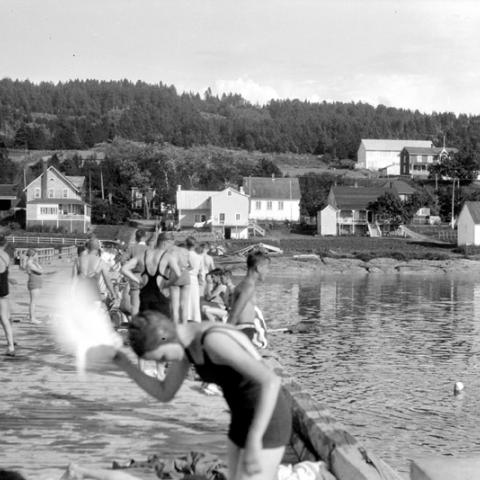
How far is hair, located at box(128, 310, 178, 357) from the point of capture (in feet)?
14.6

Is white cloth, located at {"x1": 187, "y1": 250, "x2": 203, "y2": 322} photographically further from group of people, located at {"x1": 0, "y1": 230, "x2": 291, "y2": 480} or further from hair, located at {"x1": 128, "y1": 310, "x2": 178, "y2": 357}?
hair, located at {"x1": 128, "y1": 310, "x2": 178, "y2": 357}

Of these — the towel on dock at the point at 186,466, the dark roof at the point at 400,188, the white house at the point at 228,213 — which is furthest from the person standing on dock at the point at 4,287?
the dark roof at the point at 400,188

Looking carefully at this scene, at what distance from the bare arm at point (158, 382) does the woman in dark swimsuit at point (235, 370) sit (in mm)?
214

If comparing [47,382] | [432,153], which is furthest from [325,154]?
[47,382]

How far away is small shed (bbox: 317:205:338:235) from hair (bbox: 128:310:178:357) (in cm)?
8550

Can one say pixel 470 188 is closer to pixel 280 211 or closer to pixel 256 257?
pixel 280 211

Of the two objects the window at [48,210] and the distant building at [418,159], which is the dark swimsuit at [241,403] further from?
the distant building at [418,159]

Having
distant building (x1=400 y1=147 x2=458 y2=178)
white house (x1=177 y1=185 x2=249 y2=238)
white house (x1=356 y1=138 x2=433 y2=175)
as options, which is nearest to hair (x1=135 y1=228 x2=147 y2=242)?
white house (x1=177 y1=185 x2=249 y2=238)

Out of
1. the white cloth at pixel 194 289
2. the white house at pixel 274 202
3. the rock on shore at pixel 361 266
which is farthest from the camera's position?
the white house at pixel 274 202

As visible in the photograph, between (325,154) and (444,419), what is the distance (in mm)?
164947

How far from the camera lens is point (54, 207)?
8744 cm

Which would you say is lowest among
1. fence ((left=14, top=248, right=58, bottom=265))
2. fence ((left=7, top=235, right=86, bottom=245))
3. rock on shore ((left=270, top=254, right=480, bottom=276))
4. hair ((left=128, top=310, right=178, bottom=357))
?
rock on shore ((left=270, top=254, right=480, bottom=276))

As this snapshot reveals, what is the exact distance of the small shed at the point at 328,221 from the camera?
89812 millimetres

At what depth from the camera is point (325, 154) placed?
17788cm
